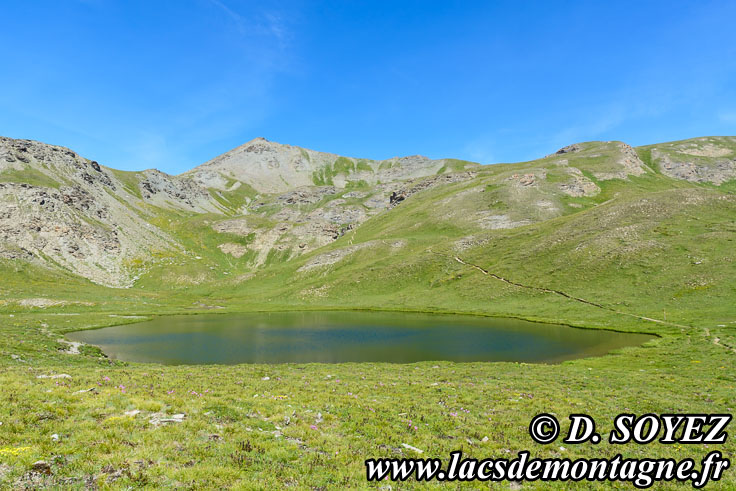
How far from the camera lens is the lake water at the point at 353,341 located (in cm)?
4497

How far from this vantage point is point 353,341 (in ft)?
183

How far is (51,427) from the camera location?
1305cm

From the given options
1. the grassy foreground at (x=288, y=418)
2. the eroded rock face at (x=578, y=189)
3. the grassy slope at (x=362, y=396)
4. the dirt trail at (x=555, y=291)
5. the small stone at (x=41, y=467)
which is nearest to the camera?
the small stone at (x=41, y=467)

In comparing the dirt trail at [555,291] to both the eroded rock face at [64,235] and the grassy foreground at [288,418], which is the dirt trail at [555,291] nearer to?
the grassy foreground at [288,418]

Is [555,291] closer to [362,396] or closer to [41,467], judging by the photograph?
[362,396]

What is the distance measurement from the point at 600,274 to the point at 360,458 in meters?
99.6

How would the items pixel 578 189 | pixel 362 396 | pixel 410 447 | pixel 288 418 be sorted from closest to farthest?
pixel 410 447
pixel 288 418
pixel 362 396
pixel 578 189

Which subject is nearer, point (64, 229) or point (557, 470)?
point (557, 470)

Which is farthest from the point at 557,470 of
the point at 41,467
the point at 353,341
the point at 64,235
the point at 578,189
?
the point at 578,189

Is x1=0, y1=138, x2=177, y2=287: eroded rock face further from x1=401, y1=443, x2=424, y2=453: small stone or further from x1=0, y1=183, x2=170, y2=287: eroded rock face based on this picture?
x1=401, y1=443, x2=424, y2=453: small stone

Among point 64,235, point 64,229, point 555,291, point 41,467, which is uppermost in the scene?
point 64,229

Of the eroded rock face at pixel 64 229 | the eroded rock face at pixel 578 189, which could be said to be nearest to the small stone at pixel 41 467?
the eroded rock face at pixel 64 229

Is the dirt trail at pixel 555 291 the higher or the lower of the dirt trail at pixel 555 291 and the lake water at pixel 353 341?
the higher

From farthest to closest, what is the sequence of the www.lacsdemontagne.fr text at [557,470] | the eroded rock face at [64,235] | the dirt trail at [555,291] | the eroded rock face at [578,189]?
the eroded rock face at [578,189] → the eroded rock face at [64,235] → the dirt trail at [555,291] → the www.lacsdemontagne.fr text at [557,470]
